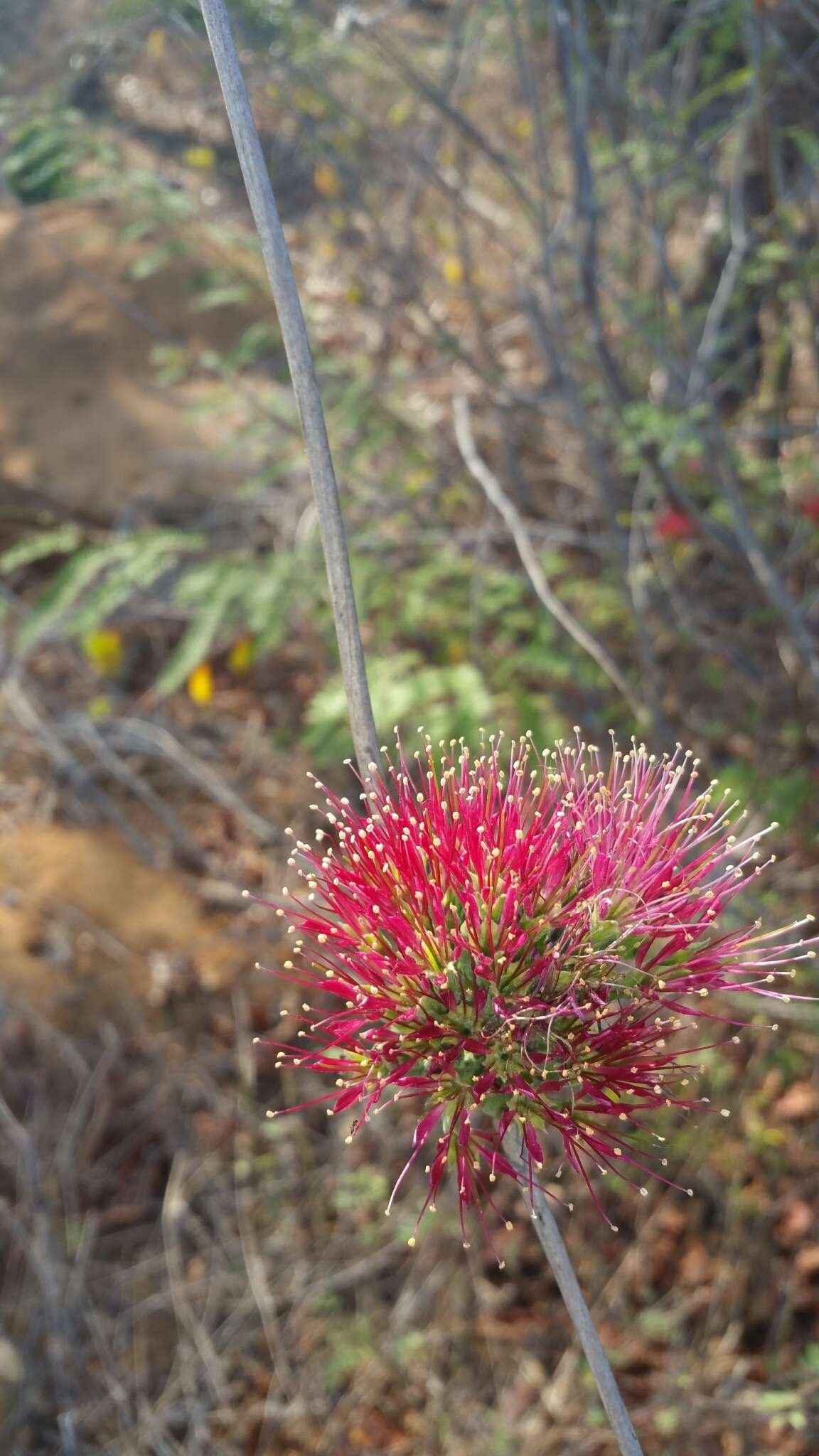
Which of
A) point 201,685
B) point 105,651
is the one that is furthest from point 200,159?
point 201,685

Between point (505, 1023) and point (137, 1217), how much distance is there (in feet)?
10.5

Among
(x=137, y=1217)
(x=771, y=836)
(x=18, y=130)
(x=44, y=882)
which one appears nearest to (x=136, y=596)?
(x=44, y=882)

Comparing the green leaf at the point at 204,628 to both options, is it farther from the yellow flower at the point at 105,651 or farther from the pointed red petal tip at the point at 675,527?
the pointed red petal tip at the point at 675,527

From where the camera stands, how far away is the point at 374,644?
4.39m

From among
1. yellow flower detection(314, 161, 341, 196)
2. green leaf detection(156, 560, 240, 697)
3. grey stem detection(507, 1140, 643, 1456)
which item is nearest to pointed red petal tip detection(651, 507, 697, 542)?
green leaf detection(156, 560, 240, 697)

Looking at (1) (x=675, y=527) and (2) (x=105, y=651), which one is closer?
(1) (x=675, y=527)

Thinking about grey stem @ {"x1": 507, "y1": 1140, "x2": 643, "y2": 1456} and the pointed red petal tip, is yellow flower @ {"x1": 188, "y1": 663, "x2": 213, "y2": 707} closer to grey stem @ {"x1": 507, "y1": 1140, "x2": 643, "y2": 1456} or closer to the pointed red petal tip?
the pointed red petal tip

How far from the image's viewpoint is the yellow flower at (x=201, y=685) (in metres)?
4.87

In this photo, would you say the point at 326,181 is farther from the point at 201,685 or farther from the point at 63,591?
the point at 63,591

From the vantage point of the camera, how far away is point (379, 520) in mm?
4586

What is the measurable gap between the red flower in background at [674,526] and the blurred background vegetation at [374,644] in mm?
89

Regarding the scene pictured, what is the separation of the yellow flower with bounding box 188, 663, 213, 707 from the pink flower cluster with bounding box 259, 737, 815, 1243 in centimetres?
348

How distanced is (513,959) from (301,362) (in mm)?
753

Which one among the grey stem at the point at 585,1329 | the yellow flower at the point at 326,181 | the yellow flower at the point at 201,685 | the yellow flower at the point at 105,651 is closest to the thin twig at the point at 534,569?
the grey stem at the point at 585,1329
